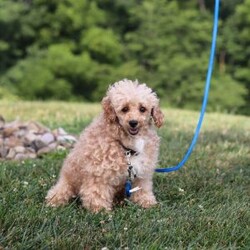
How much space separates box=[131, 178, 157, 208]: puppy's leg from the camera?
156 inches

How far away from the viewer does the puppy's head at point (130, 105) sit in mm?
3744

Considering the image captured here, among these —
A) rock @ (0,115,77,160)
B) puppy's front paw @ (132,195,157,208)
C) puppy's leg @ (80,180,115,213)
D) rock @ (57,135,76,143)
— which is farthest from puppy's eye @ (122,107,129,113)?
rock @ (57,135,76,143)

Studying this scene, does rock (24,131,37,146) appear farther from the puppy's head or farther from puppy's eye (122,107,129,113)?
puppy's eye (122,107,129,113)

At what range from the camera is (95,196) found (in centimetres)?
379

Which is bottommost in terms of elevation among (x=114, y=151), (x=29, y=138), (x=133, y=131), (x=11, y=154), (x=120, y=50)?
(x=11, y=154)

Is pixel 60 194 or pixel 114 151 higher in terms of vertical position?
pixel 114 151

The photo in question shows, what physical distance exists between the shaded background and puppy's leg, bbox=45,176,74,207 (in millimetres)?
16872

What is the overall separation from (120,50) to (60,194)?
1831 centimetres

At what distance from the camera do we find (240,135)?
26.7 feet

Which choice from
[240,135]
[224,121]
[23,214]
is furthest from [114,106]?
[224,121]

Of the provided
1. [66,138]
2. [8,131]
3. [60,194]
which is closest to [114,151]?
[60,194]

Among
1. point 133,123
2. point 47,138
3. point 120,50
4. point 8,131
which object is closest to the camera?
point 133,123

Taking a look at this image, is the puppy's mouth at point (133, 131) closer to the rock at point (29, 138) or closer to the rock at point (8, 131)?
the rock at point (29, 138)

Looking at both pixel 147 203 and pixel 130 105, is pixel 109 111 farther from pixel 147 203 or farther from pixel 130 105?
pixel 147 203
